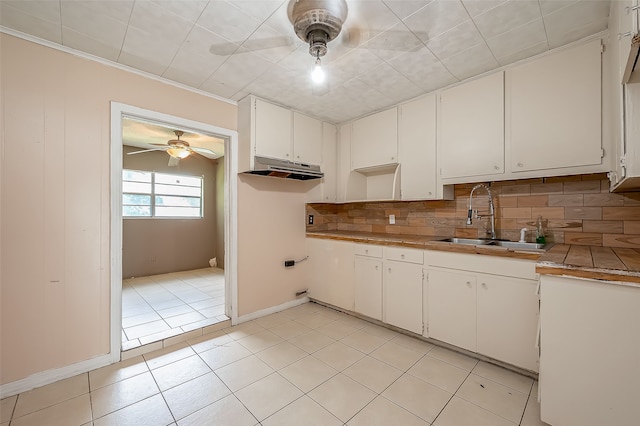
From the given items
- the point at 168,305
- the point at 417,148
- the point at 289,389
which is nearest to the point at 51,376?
the point at 168,305

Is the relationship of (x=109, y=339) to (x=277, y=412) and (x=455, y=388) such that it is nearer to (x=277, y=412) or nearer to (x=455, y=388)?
(x=277, y=412)

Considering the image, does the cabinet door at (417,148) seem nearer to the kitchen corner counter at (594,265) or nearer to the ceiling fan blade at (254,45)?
the kitchen corner counter at (594,265)

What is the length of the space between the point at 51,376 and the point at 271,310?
1.89 meters

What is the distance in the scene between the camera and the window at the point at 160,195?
16.7ft

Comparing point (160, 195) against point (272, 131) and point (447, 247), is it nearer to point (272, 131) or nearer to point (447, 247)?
point (272, 131)

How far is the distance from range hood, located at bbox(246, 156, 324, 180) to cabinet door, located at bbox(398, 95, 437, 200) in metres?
1.02

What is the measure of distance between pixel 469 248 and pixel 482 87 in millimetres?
1452

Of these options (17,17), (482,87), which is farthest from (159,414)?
(482,87)

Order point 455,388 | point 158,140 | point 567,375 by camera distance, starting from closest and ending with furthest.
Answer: point 567,375, point 455,388, point 158,140

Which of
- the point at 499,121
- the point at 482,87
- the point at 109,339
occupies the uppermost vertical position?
the point at 482,87

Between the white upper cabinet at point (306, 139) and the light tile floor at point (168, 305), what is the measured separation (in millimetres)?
2114

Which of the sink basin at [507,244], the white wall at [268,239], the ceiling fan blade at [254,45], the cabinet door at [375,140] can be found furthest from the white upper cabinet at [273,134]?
the sink basin at [507,244]

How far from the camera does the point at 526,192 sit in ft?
7.82

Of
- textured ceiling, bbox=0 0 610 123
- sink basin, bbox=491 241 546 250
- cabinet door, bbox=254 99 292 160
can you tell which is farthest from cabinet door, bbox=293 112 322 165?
sink basin, bbox=491 241 546 250
